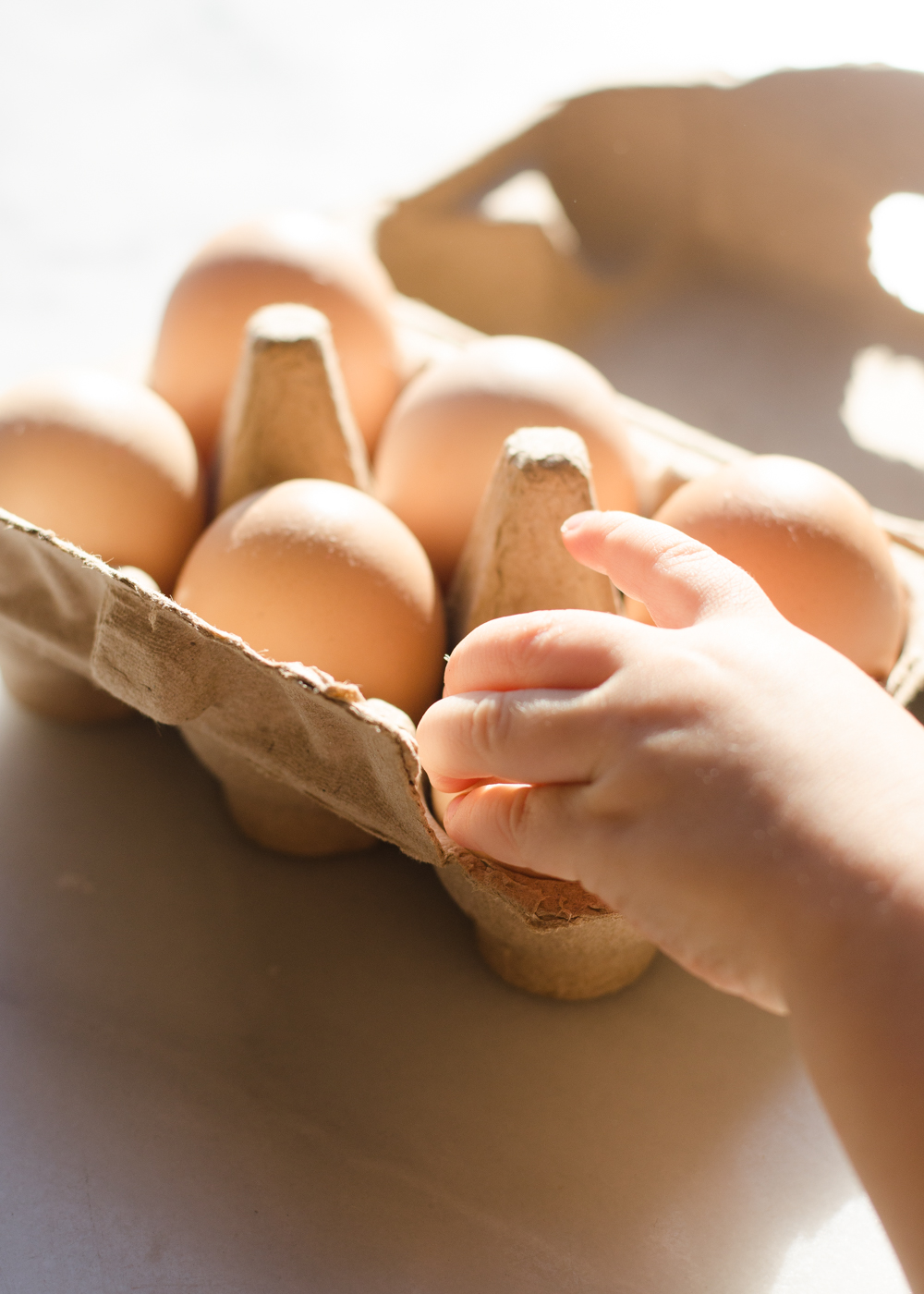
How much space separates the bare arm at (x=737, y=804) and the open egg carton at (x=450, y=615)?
0.18ft

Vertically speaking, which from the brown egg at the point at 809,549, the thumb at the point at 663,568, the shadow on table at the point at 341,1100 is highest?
the thumb at the point at 663,568

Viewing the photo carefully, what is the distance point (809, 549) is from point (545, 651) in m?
0.20

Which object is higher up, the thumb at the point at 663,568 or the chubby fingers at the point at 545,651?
the thumb at the point at 663,568

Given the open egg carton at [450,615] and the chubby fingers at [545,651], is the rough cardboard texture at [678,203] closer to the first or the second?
the open egg carton at [450,615]

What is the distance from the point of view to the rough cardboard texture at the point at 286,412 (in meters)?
0.62

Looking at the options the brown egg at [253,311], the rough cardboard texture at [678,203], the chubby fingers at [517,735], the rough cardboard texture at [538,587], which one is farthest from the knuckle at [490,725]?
the rough cardboard texture at [678,203]

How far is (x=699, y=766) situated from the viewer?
38 cm

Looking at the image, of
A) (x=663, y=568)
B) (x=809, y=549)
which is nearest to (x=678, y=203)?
(x=809, y=549)

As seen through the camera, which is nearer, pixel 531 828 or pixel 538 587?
pixel 531 828

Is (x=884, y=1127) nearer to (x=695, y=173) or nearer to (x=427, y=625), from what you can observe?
(x=427, y=625)

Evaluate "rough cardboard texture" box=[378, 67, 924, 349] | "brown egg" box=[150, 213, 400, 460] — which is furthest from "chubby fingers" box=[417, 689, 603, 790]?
"rough cardboard texture" box=[378, 67, 924, 349]

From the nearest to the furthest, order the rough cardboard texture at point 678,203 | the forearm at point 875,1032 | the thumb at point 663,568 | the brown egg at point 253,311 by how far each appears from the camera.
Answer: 1. the forearm at point 875,1032
2. the thumb at point 663,568
3. the brown egg at point 253,311
4. the rough cardboard texture at point 678,203

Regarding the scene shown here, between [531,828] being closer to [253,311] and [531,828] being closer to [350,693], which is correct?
[350,693]

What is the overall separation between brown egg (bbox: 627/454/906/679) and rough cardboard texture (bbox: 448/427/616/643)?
0.18 ft
